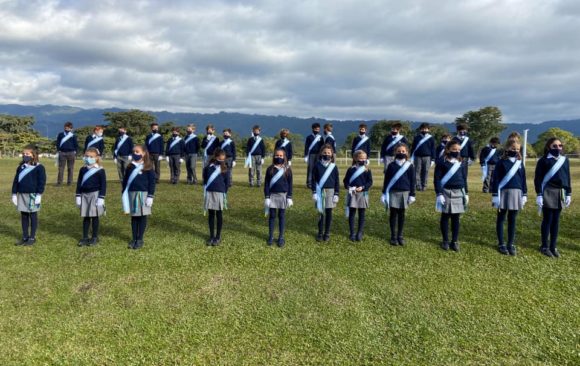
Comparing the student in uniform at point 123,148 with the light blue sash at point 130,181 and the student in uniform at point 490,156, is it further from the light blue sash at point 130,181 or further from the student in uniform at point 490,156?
the student in uniform at point 490,156

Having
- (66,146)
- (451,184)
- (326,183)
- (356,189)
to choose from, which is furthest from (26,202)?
(451,184)

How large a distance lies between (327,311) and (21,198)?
276 inches

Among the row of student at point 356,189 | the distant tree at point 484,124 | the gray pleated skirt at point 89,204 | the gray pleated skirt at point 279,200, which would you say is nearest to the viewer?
the row of student at point 356,189

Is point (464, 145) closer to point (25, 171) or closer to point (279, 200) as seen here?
point (279, 200)

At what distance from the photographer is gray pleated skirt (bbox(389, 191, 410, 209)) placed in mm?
8539

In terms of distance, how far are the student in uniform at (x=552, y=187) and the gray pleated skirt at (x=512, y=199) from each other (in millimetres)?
348

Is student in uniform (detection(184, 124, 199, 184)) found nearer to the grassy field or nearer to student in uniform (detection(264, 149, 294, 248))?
the grassy field

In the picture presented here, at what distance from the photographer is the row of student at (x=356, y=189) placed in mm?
8070

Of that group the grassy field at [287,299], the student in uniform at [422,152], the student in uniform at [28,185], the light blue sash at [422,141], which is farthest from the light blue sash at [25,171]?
the light blue sash at [422,141]

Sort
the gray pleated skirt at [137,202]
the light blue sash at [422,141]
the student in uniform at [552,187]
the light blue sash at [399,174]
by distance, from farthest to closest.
A: 1. the light blue sash at [422,141]
2. the light blue sash at [399,174]
3. the gray pleated skirt at [137,202]
4. the student in uniform at [552,187]

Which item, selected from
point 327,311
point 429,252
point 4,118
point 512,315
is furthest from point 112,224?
point 4,118

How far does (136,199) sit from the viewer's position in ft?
27.2

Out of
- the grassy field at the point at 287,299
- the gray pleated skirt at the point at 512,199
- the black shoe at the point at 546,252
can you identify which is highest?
the gray pleated skirt at the point at 512,199

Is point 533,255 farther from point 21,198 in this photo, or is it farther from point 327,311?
point 21,198
